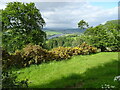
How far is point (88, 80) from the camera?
24.2 feet

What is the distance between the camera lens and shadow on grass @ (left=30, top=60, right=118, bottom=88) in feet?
21.6

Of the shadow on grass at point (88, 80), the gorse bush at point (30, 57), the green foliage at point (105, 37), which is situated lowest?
the shadow on grass at point (88, 80)

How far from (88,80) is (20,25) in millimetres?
15004

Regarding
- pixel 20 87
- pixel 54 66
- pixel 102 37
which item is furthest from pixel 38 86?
pixel 102 37

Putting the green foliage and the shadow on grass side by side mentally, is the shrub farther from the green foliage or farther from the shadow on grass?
the green foliage

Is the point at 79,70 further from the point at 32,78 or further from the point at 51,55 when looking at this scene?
the point at 51,55

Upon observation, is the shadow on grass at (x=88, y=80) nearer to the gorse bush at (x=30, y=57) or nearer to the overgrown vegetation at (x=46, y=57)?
the overgrown vegetation at (x=46, y=57)

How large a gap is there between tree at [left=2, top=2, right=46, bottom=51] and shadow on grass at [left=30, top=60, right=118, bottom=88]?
11.5 metres

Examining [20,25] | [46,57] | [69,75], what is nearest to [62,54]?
[46,57]

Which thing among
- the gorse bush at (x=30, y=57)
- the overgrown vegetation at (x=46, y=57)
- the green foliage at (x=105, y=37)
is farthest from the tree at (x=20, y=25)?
the gorse bush at (x=30, y=57)

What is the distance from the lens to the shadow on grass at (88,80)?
6591mm

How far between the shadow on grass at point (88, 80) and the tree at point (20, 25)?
452 inches

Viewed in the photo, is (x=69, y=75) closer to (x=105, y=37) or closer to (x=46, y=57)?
(x=46, y=57)

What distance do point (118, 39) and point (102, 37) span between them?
175 cm
